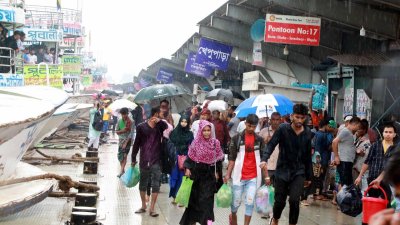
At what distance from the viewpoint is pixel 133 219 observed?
9.92 metres

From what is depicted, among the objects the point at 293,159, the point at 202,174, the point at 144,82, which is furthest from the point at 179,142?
the point at 144,82

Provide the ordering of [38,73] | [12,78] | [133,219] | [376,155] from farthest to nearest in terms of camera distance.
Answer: [38,73] → [12,78] → [133,219] → [376,155]

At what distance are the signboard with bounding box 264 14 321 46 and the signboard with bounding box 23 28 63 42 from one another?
56.7 feet

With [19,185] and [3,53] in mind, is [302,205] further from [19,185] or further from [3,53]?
[3,53]

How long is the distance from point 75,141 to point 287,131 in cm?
1624

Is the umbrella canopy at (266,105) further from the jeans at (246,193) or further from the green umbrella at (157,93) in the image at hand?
the green umbrella at (157,93)

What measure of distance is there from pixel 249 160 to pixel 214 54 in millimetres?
18937

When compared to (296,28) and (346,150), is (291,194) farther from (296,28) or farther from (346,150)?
(296,28)

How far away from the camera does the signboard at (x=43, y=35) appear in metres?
31.4

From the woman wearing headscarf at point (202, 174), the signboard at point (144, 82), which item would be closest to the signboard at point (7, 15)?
the woman wearing headscarf at point (202, 174)

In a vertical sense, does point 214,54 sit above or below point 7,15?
below

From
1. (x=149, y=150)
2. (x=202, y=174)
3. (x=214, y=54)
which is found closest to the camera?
(x=202, y=174)

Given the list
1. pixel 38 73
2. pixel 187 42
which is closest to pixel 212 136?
pixel 38 73

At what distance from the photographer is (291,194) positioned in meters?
8.41
